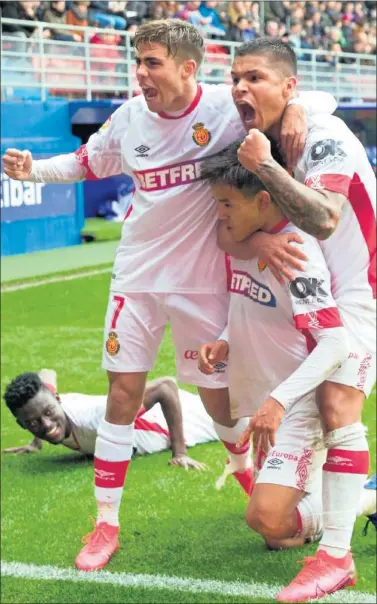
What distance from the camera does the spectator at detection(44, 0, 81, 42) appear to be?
16.3m

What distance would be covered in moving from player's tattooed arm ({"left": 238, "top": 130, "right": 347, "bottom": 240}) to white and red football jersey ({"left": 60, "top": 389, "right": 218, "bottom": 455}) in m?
2.99

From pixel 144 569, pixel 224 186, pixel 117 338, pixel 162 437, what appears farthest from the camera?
pixel 162 437

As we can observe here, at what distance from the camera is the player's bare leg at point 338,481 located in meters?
4.05

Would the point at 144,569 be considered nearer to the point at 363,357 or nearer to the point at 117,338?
the point at 117,338

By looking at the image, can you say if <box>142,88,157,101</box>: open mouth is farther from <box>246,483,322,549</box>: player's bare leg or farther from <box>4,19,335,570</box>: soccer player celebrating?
<box>246,483,322,549</box>: player's bare leg

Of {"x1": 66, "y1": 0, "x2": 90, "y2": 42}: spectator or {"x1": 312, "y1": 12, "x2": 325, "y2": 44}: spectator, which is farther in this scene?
{"x1": 312, "y1": 12, "x2": 325, "y2": 44}: spectator

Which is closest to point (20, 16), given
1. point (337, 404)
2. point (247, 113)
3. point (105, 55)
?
point (105, 55)

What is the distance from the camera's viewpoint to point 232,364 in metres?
4.37

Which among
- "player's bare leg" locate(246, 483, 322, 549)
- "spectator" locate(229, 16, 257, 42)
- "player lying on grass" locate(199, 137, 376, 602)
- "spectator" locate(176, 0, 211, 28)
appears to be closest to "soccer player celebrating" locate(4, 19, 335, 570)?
"player lying on grass" locate(199, 137, 376, 602)

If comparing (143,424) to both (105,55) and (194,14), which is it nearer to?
(105,55)

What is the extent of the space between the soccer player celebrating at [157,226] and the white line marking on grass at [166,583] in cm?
8

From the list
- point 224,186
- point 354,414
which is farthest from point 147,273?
point 354,414

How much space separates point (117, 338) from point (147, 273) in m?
0.30

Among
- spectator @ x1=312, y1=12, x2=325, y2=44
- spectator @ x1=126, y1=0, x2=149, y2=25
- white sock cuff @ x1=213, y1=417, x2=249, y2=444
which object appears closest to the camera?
white sock cuff @ x1=213, y1=417, x2=249, y2=444
